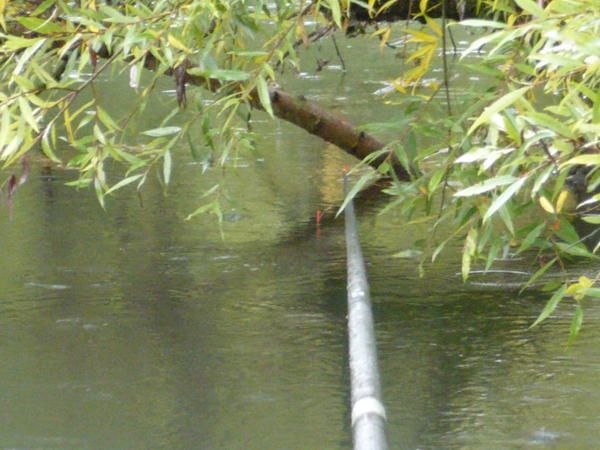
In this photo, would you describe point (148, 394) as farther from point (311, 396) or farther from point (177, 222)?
point (177, 222)

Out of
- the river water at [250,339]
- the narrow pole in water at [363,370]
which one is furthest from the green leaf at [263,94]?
the river water at [250,339]

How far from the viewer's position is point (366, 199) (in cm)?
825

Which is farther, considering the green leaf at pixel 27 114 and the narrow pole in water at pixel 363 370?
the green leaf at pixel 27 114

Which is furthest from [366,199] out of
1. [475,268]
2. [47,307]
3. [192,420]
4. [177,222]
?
[192,420]

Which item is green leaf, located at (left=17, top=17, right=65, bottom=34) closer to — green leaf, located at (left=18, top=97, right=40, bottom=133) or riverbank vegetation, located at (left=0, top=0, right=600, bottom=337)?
riverbank vegetation, located at (left=0, top=0, right=600, bottom=337)

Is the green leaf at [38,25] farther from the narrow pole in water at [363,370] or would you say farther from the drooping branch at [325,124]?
the drooping branch at [325,124]

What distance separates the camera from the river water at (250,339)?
4184 mm

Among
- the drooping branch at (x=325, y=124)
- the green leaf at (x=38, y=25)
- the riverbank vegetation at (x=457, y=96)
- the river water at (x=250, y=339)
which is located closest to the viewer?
the riverbank vegetation at (x=457, y=96)

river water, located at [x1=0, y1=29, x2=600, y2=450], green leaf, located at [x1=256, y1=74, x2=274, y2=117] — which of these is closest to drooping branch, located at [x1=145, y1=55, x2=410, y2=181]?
river water, located at [x1=0, y1=29, x2=600, y2=450]

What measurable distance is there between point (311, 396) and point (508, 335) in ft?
3.68

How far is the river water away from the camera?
4184 millimetres

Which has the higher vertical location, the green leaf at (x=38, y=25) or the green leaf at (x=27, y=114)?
the green leaf at (x=38, y=25)

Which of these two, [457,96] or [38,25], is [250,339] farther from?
[38,25]

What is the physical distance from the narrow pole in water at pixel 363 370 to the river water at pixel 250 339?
0.26 m
